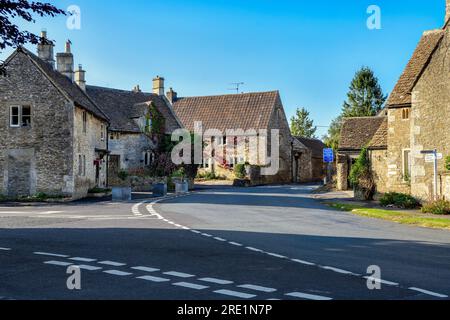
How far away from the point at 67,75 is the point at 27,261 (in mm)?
34926

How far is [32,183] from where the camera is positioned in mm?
33844

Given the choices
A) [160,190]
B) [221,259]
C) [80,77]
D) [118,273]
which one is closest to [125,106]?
[80,77]

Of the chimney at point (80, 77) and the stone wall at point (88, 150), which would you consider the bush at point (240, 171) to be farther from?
the chimney at point (80, 77)

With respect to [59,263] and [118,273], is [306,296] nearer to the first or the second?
[118,273]

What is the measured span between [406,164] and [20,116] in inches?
903

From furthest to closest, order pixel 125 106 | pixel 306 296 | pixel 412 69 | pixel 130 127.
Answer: pixel 125 106, pixel 130 127, pixel 412 69, pixel 306 296

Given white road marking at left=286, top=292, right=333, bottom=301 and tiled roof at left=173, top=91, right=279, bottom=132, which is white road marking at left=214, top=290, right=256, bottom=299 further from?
tiled roof at left=173, top=91, right=279, bottom=132

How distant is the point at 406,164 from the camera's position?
29125 mm

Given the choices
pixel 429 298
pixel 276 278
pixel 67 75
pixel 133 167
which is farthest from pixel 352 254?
pixel 133 167

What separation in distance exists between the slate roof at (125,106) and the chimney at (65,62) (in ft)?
24.5

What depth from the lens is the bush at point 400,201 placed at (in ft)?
85.7

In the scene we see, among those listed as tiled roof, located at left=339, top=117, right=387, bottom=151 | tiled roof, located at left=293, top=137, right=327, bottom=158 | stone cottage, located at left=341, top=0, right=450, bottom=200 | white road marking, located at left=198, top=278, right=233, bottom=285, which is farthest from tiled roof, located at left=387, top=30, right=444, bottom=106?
tiled roof, located at left=293, top=137, right=327, bottom=158

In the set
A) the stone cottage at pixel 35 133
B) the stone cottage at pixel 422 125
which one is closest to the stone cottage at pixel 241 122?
the stone cottage at pixel 35 133

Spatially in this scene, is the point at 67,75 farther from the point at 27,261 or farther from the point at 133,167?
the point at 27,261
